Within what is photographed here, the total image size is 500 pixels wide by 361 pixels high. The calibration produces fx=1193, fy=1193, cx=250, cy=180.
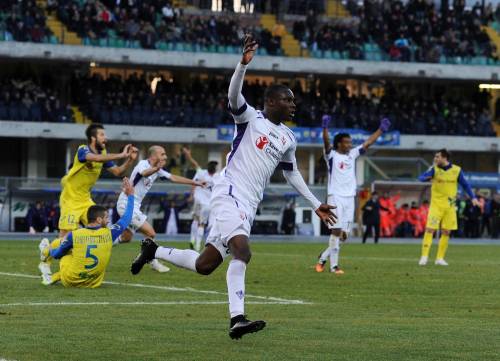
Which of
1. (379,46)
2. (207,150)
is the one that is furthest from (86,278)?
(379,46)

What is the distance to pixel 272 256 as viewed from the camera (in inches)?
1089

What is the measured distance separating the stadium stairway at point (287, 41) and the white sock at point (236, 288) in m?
49.3

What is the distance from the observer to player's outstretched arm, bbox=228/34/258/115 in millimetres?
10062

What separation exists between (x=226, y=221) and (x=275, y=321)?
1.79 meters

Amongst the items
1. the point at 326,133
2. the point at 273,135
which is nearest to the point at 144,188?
the point at 326,133

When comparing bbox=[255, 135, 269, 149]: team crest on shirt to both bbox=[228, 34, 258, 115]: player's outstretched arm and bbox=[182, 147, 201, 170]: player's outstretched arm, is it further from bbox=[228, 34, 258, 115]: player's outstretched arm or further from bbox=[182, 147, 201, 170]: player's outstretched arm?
bbox=[182, 147, 201, 170]: player's outstretched arm

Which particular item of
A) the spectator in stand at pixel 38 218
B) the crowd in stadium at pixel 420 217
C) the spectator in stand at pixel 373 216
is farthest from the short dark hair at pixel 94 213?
the crowd in stadium at pixel 420 217

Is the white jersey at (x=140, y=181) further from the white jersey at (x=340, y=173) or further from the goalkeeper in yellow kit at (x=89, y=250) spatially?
the goalkeeper in yellow kit at (x=89, y=250)

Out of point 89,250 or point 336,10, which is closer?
point 89,250

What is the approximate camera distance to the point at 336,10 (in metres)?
63.5

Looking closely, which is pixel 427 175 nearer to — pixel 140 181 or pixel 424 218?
pixel 140 181

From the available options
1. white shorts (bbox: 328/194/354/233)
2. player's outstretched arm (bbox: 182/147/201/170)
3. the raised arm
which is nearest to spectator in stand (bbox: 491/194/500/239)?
player's outstretched arm (bbox: 182/147/201/170)

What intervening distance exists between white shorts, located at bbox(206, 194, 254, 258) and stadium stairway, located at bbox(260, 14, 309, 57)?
160ft

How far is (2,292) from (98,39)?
40.8 metres
